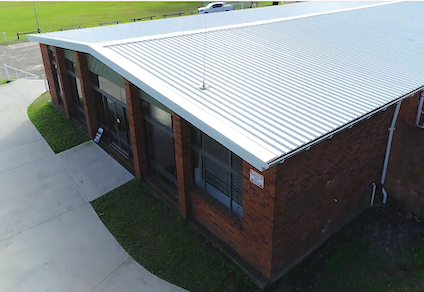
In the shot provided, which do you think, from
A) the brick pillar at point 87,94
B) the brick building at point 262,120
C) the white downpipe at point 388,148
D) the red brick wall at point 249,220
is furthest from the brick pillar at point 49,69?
the white downpipe at point 388,148

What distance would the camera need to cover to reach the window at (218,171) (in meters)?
7.43

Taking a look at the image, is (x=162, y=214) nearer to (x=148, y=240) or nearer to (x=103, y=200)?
(x=148, y=240)

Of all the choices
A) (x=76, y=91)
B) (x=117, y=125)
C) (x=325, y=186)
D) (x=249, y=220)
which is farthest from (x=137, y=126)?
(x=76, y=91)

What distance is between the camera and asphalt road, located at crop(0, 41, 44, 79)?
24.0 meters

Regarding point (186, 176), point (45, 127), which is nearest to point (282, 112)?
point (186, 176)

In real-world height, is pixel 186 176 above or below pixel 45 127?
above

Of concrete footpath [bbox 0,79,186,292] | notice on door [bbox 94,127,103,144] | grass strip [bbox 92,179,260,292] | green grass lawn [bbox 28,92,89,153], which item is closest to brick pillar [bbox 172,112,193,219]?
grass strip [bbox 92,179,260,292]

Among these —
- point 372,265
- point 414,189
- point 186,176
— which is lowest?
point 372,265

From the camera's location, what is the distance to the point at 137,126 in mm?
9641

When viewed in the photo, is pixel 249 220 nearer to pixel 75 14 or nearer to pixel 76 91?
pixel 76 91

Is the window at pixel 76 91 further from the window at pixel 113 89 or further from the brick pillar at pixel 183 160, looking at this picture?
the brick pillar at pixel 183 160

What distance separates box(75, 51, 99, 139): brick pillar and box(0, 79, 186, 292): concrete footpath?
1.91ft

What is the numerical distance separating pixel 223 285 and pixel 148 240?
7.15 ft

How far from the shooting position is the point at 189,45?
9.40m
